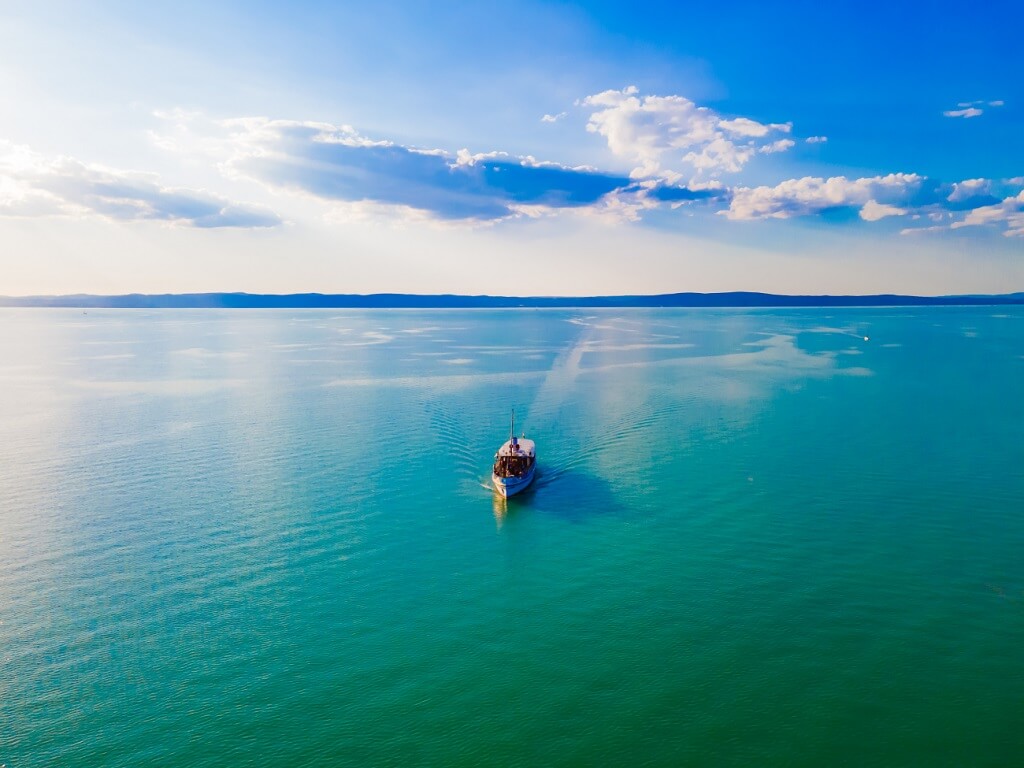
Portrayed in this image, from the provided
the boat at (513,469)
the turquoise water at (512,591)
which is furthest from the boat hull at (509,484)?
the turquoise water at (512,591)

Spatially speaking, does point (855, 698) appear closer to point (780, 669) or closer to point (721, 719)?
point (780, 669)

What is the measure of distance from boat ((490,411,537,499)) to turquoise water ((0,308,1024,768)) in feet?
5.11

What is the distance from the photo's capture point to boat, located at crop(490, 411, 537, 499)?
56.2 metres

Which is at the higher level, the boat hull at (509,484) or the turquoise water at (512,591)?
the boat hull at (509,484)

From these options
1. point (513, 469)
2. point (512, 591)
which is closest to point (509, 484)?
point (513, 469)

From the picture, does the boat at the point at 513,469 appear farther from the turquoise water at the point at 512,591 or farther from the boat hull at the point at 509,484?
the turquoise water at the point at 512,591

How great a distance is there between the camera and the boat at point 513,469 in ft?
185

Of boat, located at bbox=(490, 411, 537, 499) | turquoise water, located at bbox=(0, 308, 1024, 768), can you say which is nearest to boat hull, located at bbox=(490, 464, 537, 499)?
boat, located at bbox=(490, 411, 537, 499)

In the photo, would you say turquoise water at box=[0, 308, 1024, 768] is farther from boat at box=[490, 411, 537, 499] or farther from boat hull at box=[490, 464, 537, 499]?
boat at box=[490, 411, 537, 499]

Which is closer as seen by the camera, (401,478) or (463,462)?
(401,478)

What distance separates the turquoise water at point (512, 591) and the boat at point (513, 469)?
1558mm

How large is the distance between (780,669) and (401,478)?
130 feet

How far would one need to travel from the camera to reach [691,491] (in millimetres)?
57062

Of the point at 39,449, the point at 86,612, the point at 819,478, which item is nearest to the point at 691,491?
the point at 819,478
